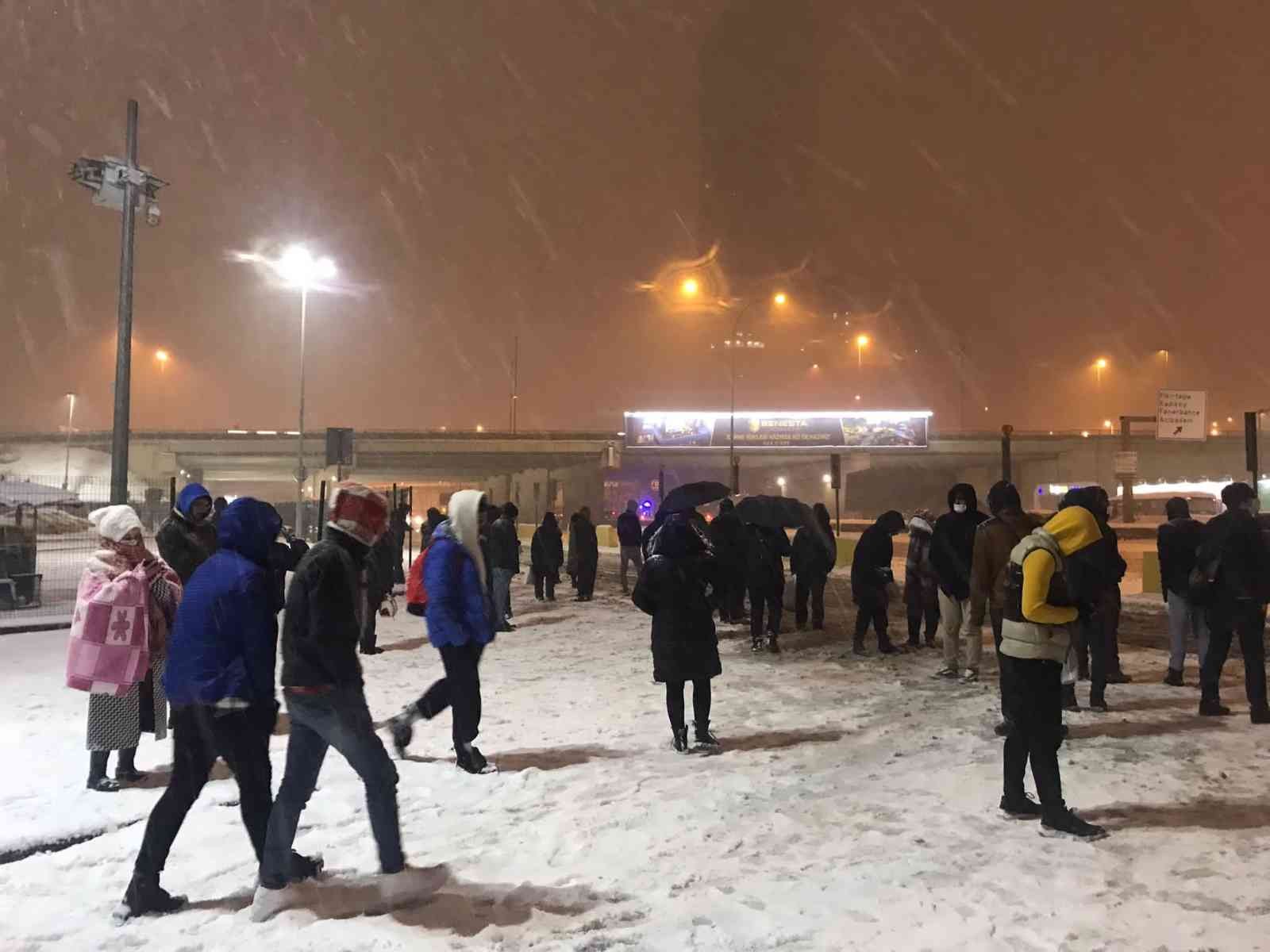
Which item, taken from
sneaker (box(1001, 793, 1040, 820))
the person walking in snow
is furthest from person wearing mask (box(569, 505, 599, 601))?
sneaker (box(1001, 793, 1040, 820))

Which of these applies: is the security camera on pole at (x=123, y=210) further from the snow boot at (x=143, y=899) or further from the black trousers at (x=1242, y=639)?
the black trousers at (x=1242, y=639)

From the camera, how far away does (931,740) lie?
255 inches

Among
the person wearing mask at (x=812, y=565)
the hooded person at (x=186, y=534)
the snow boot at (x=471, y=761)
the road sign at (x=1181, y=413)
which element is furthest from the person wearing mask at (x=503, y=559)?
the road sign at (x=1181, y=413)

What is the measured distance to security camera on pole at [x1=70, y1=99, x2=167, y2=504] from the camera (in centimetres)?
1186

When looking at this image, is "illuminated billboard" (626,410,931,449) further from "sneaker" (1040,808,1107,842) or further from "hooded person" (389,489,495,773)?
"sneaker" (1040,808,1107,842)

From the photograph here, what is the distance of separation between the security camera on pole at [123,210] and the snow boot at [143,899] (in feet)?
31.4

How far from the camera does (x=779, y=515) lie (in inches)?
449

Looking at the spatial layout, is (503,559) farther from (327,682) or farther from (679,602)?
(327,682)

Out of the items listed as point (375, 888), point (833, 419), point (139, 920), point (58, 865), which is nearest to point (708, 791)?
point (375, 888)

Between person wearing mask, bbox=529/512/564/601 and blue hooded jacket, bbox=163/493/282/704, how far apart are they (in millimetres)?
12219

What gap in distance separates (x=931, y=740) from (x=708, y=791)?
78.8 inches

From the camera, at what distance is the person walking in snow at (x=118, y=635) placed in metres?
5.14

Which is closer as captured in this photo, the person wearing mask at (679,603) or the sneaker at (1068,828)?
the sneaker at (1068,828)

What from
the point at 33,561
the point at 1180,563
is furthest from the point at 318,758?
the point at 33,561
